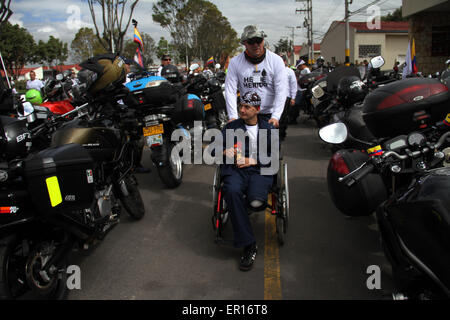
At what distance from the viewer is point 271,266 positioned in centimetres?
338

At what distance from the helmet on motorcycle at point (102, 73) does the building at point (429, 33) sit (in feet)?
57.4

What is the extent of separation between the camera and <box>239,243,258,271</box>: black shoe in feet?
10.9

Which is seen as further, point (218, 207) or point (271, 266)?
point (218, 207)

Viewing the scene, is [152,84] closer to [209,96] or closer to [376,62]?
[209,96]

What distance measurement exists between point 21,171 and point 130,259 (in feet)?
4.93

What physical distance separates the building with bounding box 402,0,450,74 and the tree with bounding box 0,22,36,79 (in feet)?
109

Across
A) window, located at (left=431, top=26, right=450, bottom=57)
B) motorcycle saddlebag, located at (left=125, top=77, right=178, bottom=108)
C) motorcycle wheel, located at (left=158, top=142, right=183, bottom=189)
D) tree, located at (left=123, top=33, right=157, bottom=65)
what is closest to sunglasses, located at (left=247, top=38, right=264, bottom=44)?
motorcycle saddlebag, located at (left=125, top=77, right=178, bottom=108)

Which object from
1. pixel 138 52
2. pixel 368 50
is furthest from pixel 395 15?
pixel 138 52

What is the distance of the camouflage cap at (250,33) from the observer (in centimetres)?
402

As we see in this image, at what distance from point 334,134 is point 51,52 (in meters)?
59.9

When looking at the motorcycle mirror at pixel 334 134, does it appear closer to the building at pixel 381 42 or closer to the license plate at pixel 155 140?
the license plate at pixel 155 140

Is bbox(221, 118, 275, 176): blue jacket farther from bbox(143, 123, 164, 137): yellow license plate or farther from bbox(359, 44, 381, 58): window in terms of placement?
bbox(359, 44, 381, 58): window
